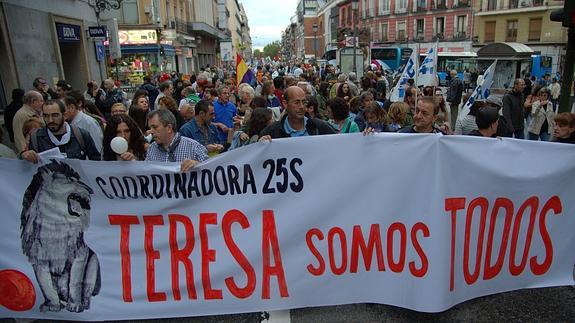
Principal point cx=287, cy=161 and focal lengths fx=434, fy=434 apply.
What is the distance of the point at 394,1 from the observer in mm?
56906

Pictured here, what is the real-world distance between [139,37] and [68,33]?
11.7 metres

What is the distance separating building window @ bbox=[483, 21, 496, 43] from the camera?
43.6 meters

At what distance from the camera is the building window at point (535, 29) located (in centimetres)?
3861

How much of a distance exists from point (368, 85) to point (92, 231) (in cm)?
918

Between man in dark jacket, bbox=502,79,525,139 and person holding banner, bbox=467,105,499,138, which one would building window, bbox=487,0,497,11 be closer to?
man in dark jacket, bbox=502,79,525,139

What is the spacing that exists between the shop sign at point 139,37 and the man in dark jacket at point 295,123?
22694 millimetres

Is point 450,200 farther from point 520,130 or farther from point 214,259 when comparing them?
point 520,130

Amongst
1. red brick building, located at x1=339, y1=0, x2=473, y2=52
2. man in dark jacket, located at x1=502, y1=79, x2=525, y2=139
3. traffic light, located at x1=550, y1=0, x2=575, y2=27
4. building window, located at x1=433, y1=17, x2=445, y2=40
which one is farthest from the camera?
building window, located at x1=433, y1=17, x2=445, y2=40

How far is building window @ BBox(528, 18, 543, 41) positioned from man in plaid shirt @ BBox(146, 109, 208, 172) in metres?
43.1

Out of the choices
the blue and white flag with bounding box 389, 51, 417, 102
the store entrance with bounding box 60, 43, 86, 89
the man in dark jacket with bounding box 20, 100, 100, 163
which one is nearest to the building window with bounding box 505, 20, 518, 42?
Answer: the blue and white flag with bounding box 389, 51, 417, 102

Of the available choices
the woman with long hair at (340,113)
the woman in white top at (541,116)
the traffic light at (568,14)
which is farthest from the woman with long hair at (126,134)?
the woman in white top at (541,116)

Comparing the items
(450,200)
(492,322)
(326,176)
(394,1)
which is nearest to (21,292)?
(326,176)

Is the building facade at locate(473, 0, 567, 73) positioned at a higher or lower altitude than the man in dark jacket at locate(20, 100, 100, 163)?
higher

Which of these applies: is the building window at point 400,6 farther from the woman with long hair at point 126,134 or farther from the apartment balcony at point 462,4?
the woman with long hair at point 126,134
